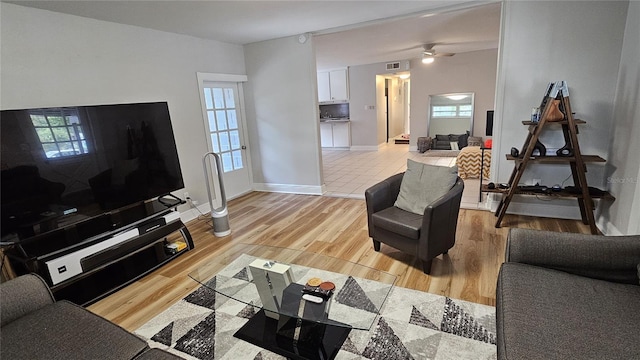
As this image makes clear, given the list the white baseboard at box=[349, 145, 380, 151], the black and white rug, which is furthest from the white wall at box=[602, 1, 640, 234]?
the white baseboard at box=[349, 145, 380, 151]

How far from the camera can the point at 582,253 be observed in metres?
1.63

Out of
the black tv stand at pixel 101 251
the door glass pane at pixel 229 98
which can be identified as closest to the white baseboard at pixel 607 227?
the black tv stand at pixel 101 251

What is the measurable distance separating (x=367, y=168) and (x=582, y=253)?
16.6 ft

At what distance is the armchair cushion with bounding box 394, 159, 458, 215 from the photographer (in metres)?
2.72

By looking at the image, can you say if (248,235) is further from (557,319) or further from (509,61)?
(509,61)

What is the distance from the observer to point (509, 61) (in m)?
3.32

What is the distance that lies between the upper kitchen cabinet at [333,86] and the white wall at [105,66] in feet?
15.2

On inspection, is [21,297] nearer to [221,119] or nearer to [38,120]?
[38,120]

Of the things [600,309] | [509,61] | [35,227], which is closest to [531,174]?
[509,61]

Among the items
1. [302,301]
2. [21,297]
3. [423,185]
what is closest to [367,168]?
[423,185]

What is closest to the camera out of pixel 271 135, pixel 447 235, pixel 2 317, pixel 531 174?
pixel 2 317

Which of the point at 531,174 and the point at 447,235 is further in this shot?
the point at 531,174

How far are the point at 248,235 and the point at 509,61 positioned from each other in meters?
3.41

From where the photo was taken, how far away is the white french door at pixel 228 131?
14.9ft
